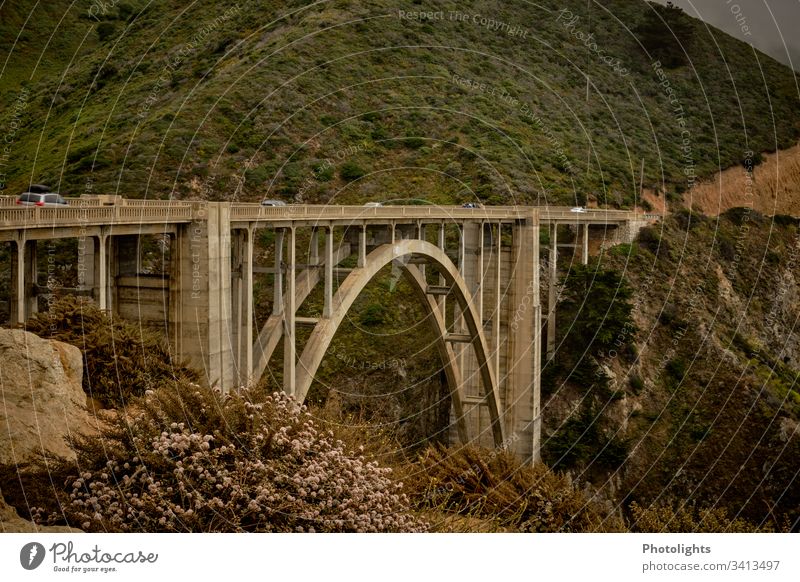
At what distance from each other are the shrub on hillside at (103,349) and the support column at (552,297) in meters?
28.0

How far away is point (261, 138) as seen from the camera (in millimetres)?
51344

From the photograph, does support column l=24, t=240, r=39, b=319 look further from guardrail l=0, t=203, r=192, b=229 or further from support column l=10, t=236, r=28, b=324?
guardrail l=0, t=203, r=192, b=229

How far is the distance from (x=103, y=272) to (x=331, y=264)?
8.00 m

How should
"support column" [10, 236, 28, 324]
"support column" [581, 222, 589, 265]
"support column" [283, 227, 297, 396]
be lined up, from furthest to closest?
"support column" [581, 222, 589, 265] < "support column" [283, 227, 297, 396] < "support column" [10, 236, 28, 324]

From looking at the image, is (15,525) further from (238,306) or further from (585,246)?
(585,246)

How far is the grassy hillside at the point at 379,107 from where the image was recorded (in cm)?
4878

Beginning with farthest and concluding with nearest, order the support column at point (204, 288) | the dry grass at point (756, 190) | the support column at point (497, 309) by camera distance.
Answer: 1. the dry grass at point (756, 190)
2. the support column at point (497, 309)
3. the support column at point (204, 288)

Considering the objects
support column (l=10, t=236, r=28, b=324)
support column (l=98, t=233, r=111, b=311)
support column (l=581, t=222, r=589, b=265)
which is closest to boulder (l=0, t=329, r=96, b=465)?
support column (l=10, t=236, r=28, b=324)

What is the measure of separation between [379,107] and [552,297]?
17.0 meters

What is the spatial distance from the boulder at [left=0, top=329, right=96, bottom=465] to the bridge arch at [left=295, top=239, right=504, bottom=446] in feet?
20.6
